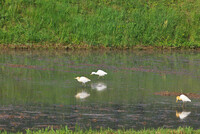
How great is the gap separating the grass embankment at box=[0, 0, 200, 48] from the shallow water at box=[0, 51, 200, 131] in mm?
2398

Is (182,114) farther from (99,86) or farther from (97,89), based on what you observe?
(99,86)

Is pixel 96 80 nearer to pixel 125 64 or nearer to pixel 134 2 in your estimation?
pixel 125 64

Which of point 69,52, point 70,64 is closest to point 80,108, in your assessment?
point 70,64

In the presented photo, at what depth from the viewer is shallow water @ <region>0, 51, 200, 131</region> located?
39.3ft

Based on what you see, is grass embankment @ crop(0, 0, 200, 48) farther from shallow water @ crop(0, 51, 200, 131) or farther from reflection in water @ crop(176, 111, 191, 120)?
reflection in water @ crop(176, 111, 191, 120)

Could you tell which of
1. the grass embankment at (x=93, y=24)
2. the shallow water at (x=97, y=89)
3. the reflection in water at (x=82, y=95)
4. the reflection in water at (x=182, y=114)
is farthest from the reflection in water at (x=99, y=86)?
the grass embankment at (x=93, y=24)

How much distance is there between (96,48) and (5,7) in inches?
253

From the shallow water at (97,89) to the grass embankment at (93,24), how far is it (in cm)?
240

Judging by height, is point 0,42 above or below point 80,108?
above

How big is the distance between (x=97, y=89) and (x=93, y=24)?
43.5 feet

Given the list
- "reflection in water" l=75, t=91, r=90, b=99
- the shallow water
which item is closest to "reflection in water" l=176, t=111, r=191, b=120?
the shallow water

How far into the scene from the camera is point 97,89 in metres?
16.4

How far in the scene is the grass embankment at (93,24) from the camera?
92.4 ft

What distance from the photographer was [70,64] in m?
21.8
